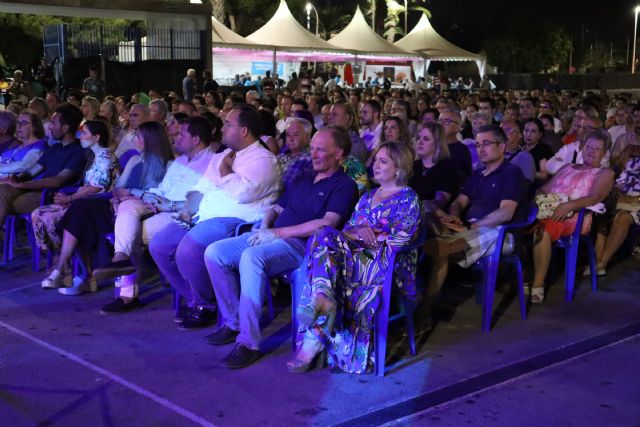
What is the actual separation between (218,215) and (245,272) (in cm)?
81

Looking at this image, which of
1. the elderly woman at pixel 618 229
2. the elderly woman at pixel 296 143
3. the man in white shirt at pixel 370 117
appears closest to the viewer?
the elderly woman at pixel 296 143

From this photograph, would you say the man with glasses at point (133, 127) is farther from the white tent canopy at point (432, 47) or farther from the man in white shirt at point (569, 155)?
the white tent canopy at point (432, 47)

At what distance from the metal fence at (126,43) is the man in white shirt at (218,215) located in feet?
46.1

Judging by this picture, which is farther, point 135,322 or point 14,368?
point 135,322

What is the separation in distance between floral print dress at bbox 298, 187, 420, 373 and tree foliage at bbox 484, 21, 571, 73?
6229cm

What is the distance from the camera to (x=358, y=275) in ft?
14.5

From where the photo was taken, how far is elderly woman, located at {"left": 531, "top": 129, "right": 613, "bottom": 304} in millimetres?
5820

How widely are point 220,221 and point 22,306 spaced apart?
1685 mm

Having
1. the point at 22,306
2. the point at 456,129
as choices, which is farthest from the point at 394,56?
the point at 22,306

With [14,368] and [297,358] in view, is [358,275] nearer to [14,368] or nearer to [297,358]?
[297,358]

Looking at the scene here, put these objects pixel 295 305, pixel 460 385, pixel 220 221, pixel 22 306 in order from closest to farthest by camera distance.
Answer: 1. pixel 460 385
2. pixel 295 305
3. pixel 220 221
4. pixel 22 306

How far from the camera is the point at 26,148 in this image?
23.6ft

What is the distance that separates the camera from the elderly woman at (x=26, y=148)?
7.06m

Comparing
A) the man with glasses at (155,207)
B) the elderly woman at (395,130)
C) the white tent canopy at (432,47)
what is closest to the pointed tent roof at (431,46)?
the white tent canopy at (432,47)
